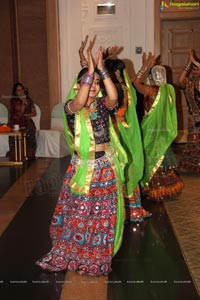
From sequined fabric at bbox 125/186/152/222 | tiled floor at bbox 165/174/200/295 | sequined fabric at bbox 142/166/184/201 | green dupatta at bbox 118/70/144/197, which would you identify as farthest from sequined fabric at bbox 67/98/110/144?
sequined fabric at bbox 142/166/184/201

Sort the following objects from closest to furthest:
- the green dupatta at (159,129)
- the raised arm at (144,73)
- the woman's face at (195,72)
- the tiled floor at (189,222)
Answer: the tiled floor at (189,222) → the raised arm at (144,73) → the green dupatta at (159,129) → the woman's face at (195,72)

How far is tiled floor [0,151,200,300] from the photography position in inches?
96.0

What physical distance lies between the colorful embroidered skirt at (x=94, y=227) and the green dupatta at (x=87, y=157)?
40 mm

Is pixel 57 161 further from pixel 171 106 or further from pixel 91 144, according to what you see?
pixel 91 144

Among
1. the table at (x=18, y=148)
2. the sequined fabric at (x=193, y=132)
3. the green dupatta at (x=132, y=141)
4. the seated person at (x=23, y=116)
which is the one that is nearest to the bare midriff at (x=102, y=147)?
the green dupatta at (x=132, y=141)

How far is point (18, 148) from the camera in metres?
6.22

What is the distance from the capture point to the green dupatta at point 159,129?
156 inches

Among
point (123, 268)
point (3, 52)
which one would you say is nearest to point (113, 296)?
point (123, 268)

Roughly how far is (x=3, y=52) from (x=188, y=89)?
3.99m

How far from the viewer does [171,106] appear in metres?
4.04

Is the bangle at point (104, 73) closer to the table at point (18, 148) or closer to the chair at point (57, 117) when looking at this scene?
the table at point (18, 148)

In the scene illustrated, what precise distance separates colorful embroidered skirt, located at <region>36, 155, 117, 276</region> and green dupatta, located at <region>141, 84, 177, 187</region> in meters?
1.46

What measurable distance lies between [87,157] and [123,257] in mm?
788

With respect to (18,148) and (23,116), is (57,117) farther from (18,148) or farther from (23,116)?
(18,148)
